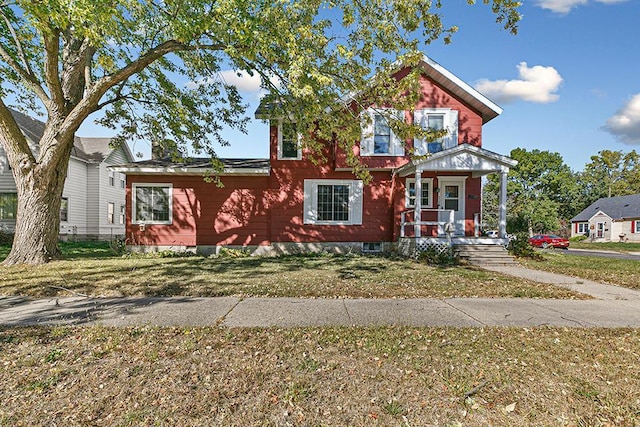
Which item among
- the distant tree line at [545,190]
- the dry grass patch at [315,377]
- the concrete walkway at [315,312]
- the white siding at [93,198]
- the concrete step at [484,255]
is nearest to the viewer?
the dry grass patch at [315,377]

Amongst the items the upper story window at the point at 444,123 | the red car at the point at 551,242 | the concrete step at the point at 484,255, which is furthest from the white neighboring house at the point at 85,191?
the red car at the point at 551,242

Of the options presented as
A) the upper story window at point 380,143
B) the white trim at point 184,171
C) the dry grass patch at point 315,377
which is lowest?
the dry grass patch at point 315,377

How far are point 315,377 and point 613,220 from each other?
47.4m

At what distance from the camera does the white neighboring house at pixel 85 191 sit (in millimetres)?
19938

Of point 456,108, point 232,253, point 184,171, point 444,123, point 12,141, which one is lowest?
point 232,253

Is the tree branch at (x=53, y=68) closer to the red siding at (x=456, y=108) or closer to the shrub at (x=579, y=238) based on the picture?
the red siding at (x=456, y=108)

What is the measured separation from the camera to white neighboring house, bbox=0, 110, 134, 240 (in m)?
19.9

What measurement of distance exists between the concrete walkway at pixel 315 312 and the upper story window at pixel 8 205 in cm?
1876

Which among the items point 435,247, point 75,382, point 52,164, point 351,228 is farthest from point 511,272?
point 52,164

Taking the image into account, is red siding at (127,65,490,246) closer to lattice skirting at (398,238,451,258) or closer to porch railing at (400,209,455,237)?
porch railing at (400,209,455,237)

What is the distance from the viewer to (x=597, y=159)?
195 ft

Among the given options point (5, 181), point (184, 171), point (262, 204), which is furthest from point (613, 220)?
point (5, 181)

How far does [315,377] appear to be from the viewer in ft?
10.2

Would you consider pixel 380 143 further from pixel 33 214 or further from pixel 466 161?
pixel 33 214
